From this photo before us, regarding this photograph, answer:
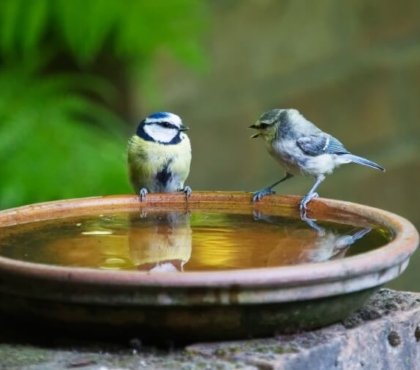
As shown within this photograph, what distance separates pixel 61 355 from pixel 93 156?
237 centimetres

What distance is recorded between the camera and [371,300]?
89.0 inches

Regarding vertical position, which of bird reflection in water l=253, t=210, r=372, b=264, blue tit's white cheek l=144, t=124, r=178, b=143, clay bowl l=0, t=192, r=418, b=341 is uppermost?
blue tit's white cheek l=144, t=124, r=178, b=143

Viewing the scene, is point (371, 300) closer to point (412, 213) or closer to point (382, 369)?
point (382, 369)

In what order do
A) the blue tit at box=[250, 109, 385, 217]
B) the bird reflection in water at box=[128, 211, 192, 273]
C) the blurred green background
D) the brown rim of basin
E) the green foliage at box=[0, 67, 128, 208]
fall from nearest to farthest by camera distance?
the brown rim of basin
the bird reflection in water at box=[128, 211, 192, 273]
the blue tit at box=[250, 109, 385, 217]
the green foliage at box=[0, 67, 128, 208]
the blurred green background

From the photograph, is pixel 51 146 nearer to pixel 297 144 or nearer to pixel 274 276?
pixel 297 144

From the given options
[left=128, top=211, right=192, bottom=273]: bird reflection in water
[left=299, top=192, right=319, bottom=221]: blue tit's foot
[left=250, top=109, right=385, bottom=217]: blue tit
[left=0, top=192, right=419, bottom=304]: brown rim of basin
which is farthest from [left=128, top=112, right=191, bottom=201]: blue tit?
[left=0, top=192, right=419, bottom=304]: brown rim of basin

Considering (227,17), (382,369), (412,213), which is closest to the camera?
(382,369)

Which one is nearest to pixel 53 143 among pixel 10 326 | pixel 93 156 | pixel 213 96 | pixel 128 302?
pixel 93 156

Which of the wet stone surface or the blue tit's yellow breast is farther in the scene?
the blue tit's yellow breast

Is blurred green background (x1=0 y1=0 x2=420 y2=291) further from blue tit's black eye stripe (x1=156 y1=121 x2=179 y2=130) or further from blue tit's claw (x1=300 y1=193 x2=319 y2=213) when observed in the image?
blue tit's claw (x1=300 y1=193 x2=319 y2=213)

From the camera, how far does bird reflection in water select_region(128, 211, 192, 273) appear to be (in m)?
2.16

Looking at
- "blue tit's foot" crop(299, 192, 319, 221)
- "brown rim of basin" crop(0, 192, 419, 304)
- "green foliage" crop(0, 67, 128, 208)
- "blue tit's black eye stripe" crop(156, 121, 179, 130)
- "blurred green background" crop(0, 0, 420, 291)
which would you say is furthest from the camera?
"blurred green background" crop(0, 0, 420, 291)

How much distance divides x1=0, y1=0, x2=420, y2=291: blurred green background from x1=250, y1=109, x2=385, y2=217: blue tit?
111 centimetres

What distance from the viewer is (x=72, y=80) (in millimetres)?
4695
